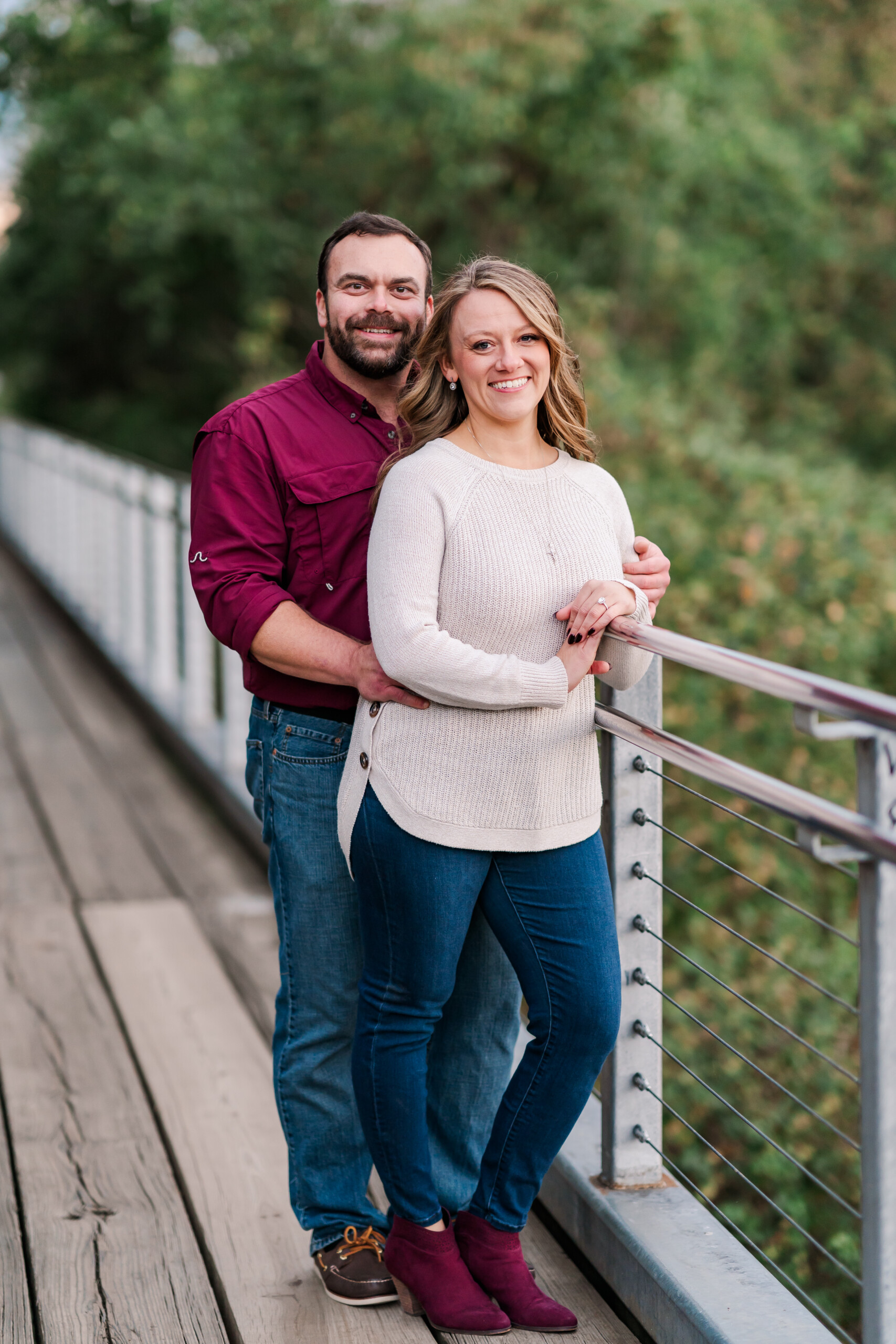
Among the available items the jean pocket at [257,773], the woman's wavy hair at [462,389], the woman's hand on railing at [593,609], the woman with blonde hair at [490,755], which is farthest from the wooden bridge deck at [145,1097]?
the woman's wavy hair at [462,389]

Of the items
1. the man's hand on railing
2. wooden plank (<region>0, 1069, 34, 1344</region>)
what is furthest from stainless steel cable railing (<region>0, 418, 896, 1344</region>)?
wooden plank (<region>0, 1069, 34, 1344</region>)

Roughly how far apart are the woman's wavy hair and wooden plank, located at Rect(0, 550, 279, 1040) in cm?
188

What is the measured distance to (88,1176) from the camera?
269cm

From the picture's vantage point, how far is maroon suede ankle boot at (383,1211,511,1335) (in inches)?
83.4

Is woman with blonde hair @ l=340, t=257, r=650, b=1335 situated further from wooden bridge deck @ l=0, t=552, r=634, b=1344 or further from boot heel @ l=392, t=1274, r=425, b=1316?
wooden bridge deck @ l=0, t=552, r=634, b=1344

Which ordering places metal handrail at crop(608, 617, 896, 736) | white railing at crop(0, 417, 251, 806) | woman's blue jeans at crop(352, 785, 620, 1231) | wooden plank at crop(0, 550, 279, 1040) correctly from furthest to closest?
white railing at crop(0, 417, 251, 806) < wooden plank at crop(0, 550, 279, 1040) < woman's blue jeans at crop(352, 785, 620, 1231) < metal handrail at crop(608, 617, 896, 736)

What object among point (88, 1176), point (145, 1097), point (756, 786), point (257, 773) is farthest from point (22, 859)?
point (756, 786)

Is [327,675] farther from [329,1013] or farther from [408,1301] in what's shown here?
[408,1301]

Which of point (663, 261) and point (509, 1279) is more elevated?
point (663, 261)

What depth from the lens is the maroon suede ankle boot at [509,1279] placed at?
2.14 m

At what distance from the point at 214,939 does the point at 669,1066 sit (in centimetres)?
207

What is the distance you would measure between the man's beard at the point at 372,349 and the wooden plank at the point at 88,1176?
5.00 ft

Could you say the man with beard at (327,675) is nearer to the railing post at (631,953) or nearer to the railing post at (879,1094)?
the railing post at (631,953)

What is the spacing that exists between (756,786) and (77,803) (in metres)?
4.08
